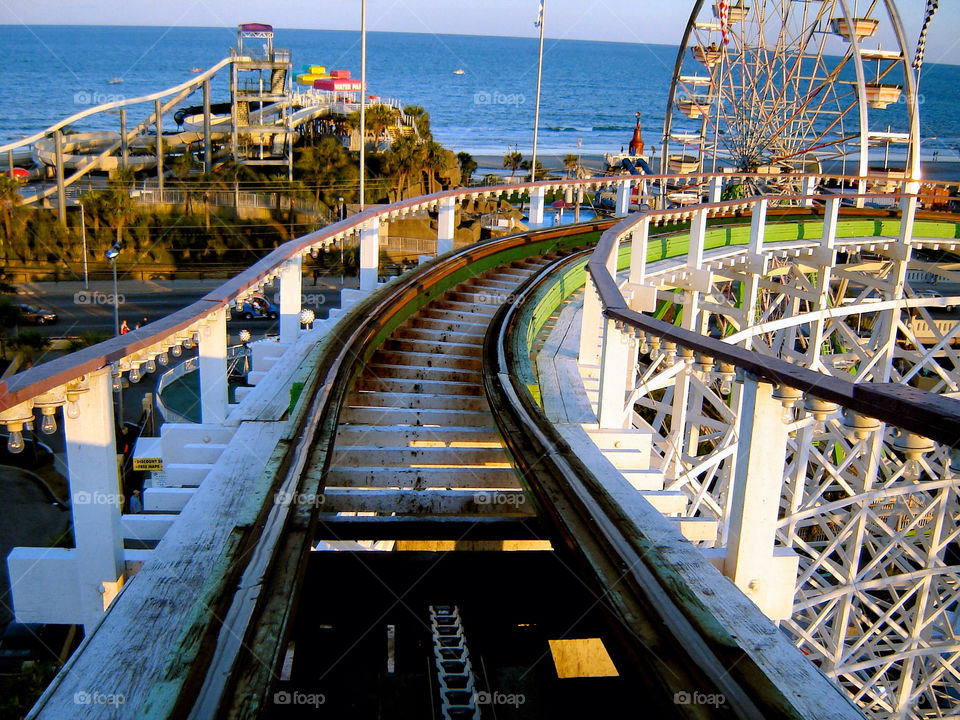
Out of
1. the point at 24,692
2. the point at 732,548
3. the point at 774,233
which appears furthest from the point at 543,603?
the point at 774,233

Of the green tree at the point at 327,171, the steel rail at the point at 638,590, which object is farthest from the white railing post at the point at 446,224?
the green tree at the point at 327,171

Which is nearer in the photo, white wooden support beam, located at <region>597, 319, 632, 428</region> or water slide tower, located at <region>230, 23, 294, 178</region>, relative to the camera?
white wooden support beam, located at <region>597, 319, 632, 428</region>

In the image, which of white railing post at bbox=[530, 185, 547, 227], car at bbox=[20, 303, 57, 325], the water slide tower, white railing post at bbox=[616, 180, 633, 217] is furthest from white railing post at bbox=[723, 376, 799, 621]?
the water slide tower

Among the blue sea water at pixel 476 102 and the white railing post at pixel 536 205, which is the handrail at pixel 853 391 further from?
the blue sea water at pixel 476 102

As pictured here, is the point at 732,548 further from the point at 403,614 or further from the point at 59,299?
the point at 59,299

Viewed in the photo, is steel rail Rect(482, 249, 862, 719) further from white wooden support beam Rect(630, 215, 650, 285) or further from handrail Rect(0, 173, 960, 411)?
white wooden support beam Rect(630, 215, 650, 285)

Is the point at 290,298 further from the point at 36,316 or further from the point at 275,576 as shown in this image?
the point at 36,316
